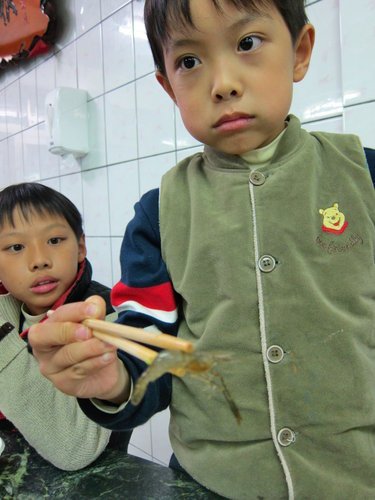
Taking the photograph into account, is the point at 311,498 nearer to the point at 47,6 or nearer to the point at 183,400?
the point at 183,400

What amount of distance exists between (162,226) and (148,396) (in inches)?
9.6

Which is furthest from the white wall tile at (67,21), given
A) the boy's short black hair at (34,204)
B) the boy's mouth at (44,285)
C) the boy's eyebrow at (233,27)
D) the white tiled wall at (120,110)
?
the boy's eyebrow at (233,27)

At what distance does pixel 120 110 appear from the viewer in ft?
4.72

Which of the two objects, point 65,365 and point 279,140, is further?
point 279,140

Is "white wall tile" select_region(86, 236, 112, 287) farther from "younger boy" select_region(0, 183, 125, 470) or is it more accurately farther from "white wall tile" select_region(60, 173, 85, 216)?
"younger boy" select_region(0, 183, 125, 470)

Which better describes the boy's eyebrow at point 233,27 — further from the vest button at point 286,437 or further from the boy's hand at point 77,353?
the vest button at point 286,437

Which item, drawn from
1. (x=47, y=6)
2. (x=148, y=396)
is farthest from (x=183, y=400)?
(x=47, y=6)

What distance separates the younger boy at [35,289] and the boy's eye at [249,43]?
573mm

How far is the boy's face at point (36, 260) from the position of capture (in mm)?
825

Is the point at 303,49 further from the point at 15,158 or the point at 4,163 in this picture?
the point at 4,163

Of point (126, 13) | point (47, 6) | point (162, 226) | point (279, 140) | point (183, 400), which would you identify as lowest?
point (183, 400)

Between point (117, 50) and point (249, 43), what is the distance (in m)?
1.11

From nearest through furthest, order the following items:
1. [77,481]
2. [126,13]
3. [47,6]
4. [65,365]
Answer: [65,365], [77,481], [126,13], [47,6]

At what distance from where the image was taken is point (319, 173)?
21.2 inches
